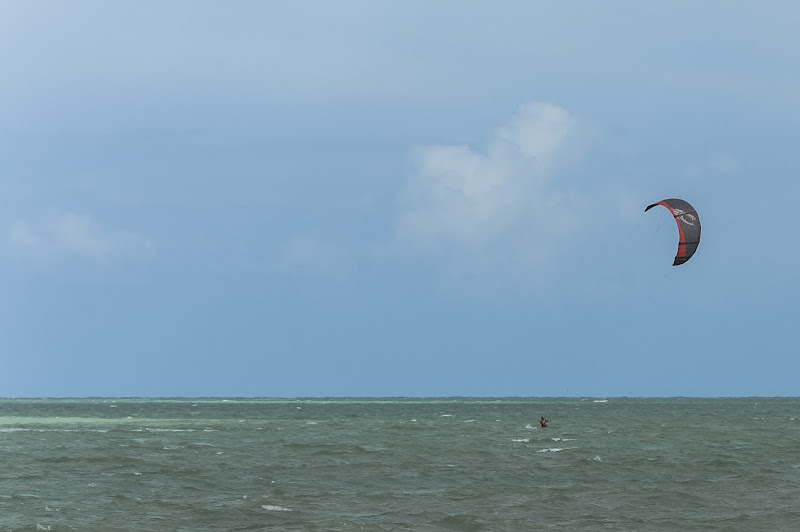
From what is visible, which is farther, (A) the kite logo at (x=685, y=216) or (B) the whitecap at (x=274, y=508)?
(A) the kite logo at (x=685, y=216)

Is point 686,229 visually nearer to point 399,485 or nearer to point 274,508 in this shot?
point 399,485

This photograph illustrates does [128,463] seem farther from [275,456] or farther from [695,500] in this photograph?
[695,500]

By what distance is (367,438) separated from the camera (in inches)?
2137

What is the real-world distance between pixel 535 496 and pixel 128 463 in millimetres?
17445

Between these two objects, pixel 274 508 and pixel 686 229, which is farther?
pixel 686 229

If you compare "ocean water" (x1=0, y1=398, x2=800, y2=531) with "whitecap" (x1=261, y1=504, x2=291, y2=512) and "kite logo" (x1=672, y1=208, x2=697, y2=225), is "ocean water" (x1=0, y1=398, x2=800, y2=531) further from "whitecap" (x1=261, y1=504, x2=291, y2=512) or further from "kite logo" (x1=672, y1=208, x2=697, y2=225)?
"kite logo" (x1=672, y1=208, x2=697, y2=225)

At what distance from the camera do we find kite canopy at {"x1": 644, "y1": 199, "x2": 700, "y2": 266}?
3891cm

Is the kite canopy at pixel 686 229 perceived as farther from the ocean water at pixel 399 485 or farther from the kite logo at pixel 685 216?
the ocean water at pixel 399 485

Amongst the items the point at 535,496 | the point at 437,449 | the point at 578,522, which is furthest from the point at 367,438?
the point at 578,522

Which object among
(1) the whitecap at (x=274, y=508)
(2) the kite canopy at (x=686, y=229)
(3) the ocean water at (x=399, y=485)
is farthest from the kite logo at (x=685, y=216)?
(1) the whitecap at (x=274, y=508)

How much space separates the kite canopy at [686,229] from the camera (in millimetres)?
38906

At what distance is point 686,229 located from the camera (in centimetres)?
3925

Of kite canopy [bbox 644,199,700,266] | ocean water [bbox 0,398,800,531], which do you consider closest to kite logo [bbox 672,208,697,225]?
kite canopy [bbox 644,199,700,266]

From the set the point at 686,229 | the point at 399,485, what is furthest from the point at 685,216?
the point at 399,485
